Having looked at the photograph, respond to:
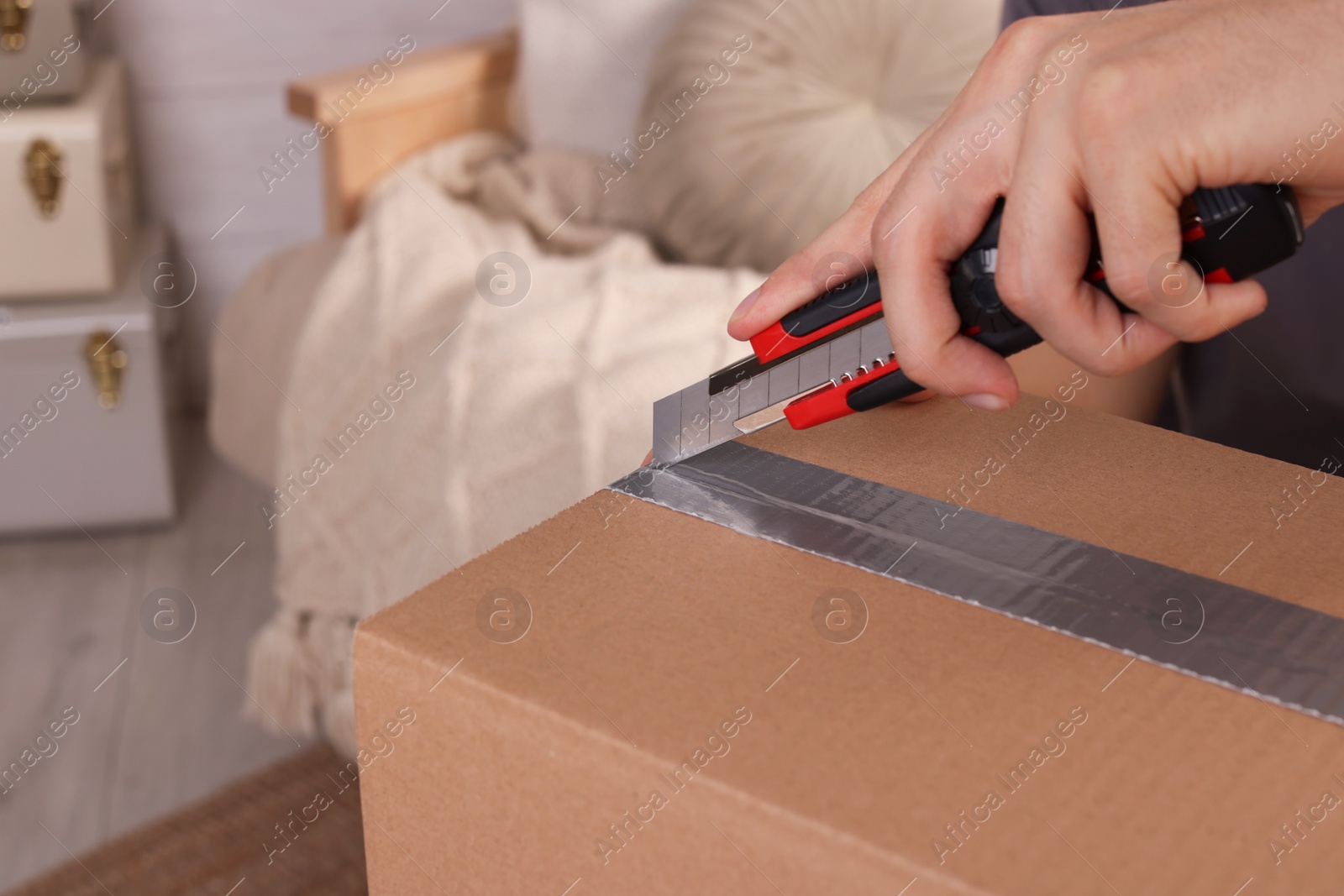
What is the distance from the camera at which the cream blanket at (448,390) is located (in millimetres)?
1008

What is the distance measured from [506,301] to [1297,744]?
906 mm

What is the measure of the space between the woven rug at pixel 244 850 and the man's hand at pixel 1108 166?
89 centimetres

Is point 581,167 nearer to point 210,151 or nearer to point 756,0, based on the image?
point 756,0

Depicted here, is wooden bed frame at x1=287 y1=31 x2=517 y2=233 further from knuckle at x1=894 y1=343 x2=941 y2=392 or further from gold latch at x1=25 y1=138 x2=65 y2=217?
knuckle at x1=894 y1=343 x2=941 y2=392

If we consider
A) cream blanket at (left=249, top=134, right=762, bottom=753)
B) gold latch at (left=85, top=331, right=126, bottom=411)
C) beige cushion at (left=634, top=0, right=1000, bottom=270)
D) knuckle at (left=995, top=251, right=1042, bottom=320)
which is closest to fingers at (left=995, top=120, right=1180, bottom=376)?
knuckle at (left=995, top=251, right=1042, bottom=320)

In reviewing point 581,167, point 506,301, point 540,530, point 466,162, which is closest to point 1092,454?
point 540,530

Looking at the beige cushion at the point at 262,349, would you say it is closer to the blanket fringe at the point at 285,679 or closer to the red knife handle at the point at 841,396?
the blanket fringe at the point at 285,679

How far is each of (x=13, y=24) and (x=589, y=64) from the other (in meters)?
0.74

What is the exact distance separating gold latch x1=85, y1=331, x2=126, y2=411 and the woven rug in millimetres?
623

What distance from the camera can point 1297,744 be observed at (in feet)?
1.09

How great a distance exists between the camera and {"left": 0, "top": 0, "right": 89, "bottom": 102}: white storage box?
5.03ft

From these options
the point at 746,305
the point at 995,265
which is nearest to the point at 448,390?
the point at 746,305

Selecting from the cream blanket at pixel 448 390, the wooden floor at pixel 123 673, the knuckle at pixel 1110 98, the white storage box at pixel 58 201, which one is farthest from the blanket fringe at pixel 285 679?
the knuckle at pixel 1110 98

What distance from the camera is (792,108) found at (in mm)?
1279
